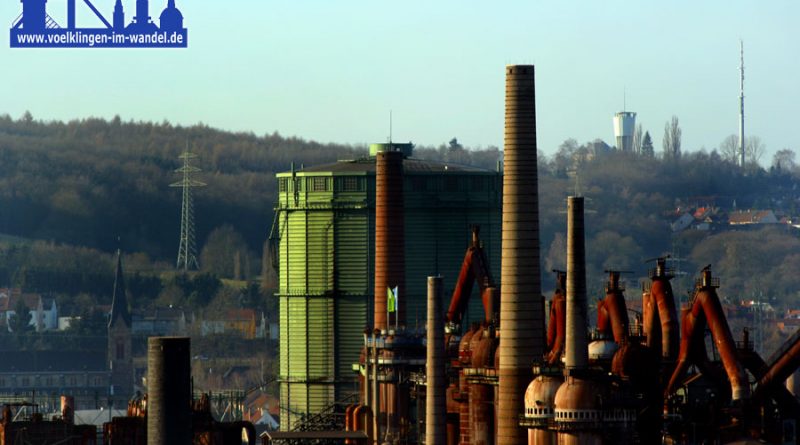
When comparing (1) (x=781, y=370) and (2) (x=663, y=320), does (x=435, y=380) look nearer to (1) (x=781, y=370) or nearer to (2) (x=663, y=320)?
(2) (x=663, y=320)

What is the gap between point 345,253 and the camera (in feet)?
313

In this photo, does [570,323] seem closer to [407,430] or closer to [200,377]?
[407,430]

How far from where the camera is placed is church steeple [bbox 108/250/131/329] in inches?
6752

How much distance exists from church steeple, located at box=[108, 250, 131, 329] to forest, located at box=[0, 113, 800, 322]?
5.28m

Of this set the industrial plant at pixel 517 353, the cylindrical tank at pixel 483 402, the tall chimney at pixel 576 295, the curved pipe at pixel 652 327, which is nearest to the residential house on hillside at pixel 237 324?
the industrial plant at pixel 517 353

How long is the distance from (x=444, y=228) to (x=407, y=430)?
64.3ft

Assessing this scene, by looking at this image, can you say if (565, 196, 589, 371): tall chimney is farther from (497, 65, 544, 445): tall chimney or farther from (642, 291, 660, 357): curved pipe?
(642, 291, 660, 357): curved pipe

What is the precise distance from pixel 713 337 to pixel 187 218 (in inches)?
4894

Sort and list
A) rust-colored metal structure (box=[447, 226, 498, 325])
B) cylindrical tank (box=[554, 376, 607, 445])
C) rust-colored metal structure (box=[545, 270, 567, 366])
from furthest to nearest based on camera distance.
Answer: rust-colored metal structure (box=[447, 226, 498, 325]), rust-colored metal structure (box=[545, 270, 567, 366]), cylindrical tank (box=[554, 376, 607, 445])

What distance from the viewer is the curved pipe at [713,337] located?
63938 millimetres

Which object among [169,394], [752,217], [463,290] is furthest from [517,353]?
[752,217]

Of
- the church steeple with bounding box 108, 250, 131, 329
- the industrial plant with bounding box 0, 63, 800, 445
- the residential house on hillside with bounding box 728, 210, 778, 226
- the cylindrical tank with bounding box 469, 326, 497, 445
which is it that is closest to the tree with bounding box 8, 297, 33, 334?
the church steeple with bounding box 108, 250, 131, 329

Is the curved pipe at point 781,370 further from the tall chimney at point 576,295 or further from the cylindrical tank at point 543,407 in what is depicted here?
the cylindrical tank at point 543,407

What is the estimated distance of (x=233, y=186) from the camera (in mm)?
190375
